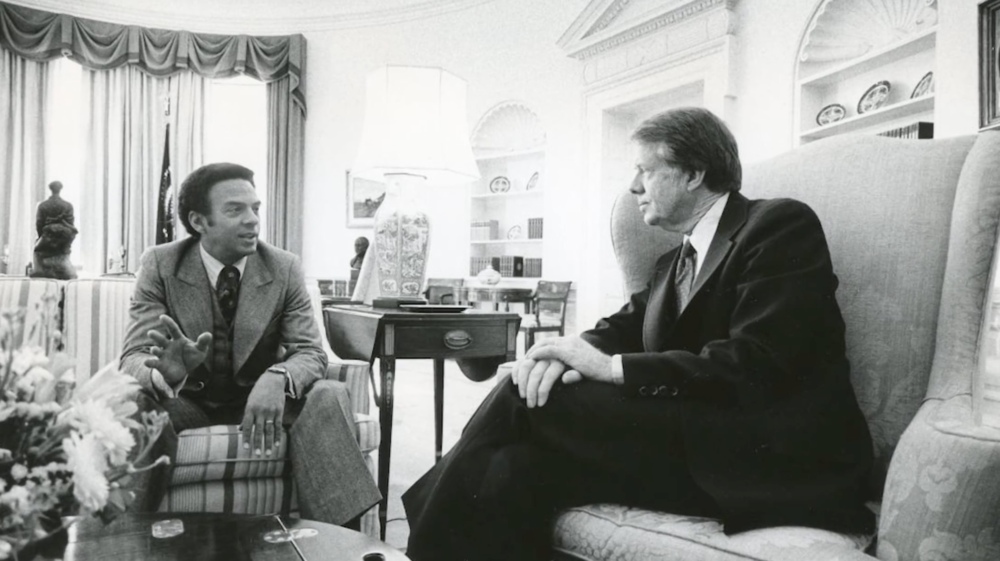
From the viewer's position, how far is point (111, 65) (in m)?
7.19

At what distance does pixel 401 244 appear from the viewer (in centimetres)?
252

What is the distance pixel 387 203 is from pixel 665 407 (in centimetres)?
157

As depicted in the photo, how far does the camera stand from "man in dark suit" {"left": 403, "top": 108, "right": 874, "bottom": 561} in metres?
1.18

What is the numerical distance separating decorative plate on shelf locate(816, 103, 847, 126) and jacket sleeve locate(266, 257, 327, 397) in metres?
3.39

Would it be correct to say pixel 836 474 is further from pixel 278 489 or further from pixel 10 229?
pixel 10 229

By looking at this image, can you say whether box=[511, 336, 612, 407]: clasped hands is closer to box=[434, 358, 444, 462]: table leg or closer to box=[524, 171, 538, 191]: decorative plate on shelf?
box=[434, 358, 444, 462]: table leg

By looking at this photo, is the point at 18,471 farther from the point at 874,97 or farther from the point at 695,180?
the point at 874,97

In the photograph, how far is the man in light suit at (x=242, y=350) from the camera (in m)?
1.73

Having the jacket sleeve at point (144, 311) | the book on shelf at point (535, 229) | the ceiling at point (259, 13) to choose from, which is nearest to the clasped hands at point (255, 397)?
the jacket sleeve at point (144, 311)

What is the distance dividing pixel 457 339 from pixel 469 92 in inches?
203

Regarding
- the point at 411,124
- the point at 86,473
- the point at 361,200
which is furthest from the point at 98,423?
the point at 361,200

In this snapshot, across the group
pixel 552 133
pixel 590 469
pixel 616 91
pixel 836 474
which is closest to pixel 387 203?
pixel 590 469

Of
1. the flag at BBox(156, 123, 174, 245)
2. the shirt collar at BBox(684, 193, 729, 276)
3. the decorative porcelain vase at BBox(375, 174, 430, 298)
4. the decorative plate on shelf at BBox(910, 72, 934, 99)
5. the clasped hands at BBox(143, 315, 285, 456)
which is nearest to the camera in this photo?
the shirt collar at BBox(684, 193, 729, 276)

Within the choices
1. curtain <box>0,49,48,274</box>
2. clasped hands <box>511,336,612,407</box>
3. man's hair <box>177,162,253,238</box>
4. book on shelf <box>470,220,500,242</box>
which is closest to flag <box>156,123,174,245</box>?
curtain <box>0,49,48,274</box>
